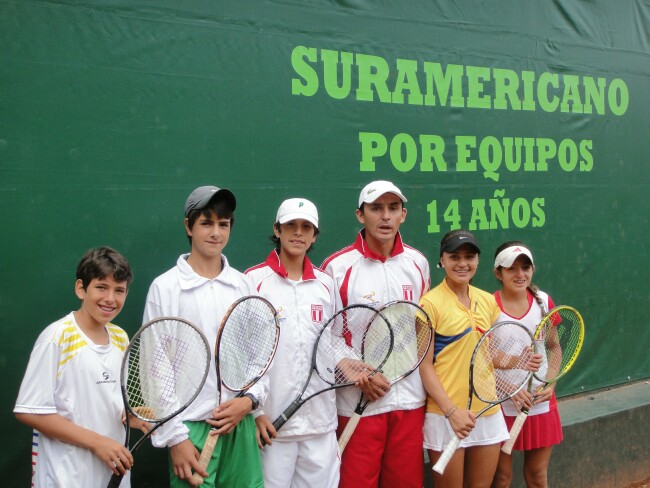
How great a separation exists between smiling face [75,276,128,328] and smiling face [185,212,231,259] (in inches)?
12.9

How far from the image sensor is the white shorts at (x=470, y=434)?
10.5 feet

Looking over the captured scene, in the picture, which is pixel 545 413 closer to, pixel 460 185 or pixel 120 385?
pixel 460 185

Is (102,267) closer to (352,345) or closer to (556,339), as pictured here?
(352,345)

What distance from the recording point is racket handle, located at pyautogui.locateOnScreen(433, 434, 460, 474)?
3023mm

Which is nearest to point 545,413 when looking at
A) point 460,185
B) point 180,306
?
point 460,185

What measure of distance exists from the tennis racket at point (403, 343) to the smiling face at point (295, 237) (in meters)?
0.42

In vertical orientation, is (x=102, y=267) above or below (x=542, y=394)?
above

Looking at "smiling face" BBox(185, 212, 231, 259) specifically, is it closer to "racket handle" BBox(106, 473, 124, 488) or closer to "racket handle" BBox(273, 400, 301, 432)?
"racket handle" BBox(273, 400, 301, 432)

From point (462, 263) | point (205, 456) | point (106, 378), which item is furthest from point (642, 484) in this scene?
point (106, 378)

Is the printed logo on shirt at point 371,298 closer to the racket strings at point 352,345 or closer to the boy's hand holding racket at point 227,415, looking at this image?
the racket strings at point 352,345

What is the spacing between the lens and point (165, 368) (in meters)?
2.63

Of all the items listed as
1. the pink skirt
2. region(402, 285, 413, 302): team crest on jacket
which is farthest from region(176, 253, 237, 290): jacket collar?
the pink skirt

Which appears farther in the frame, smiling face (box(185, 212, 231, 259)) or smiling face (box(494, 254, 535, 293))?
smiling face (box(494, 254, 535, 293))

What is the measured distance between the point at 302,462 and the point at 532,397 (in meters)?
1.06
